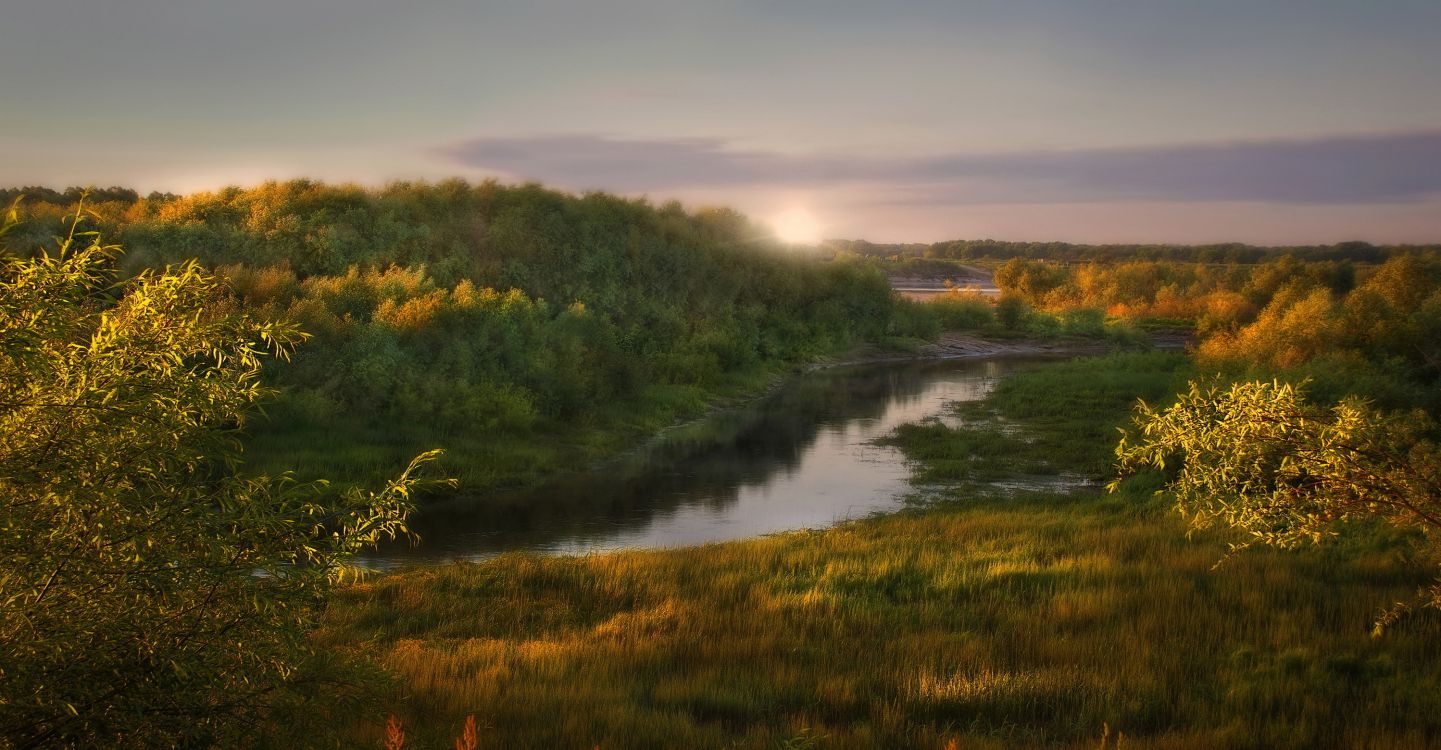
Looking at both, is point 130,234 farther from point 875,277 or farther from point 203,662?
point 875,277

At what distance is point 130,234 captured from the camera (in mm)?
30922

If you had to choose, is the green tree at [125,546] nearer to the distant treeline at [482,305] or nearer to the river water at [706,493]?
the distant treeline at [482,305]

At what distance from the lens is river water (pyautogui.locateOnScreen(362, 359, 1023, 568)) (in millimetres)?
18750

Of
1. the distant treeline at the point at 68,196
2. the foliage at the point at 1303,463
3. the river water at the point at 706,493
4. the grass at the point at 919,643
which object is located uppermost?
the distant treeline at the point at 68,196

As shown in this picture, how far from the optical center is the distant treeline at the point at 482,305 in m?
24.3

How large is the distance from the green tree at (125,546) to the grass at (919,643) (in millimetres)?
1663

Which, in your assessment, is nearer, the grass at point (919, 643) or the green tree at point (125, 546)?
the green tree at point (125, 546)

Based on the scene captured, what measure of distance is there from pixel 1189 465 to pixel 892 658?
11.0ft

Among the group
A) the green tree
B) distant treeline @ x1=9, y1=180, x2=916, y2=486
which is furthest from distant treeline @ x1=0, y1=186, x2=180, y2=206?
the green tree

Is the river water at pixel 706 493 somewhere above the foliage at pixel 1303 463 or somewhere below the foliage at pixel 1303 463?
below

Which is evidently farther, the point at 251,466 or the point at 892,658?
the point at 251,466

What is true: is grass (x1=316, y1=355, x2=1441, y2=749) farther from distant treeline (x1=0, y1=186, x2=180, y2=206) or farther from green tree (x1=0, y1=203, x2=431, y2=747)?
distant treeline (x1=0, y1=186, x2=180, y2=206)

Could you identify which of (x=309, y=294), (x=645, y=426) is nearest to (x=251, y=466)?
(x=309, y=294)

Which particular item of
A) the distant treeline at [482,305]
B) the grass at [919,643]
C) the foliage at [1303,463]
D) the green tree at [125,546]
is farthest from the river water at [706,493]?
the green tree at [125,546]
